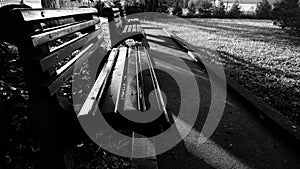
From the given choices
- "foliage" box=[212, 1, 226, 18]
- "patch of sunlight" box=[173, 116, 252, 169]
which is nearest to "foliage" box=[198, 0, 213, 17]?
"foliage" box=[212, 1, 226, 18]

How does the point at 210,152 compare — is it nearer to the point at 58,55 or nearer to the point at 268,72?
the point at 58,55

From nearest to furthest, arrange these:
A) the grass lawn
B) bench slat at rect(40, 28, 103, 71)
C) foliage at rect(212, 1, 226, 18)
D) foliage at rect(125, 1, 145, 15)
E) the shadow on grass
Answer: bench slat at rect(40, 28, 103, 71) → the grass lawn → the shadow on grass → foliage at rect(125, 1, 145, 15) → foliage at rect(212, 1, 226, 18)

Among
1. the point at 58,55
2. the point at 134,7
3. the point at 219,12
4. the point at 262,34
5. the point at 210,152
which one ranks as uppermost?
the point at 134,7

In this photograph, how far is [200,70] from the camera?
4.74 m

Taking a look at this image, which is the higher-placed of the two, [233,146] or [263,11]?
[263,11]

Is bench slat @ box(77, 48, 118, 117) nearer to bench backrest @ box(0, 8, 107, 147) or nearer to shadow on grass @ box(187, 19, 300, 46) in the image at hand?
bench backrest @ box(0, 8, 107, 147)

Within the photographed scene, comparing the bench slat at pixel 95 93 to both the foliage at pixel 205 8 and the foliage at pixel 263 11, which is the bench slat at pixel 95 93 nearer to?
the foliage at pixel 205 8

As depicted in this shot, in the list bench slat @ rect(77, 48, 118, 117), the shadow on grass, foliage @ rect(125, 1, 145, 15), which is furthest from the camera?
foliage @ rect(125, 1, 145, 15)

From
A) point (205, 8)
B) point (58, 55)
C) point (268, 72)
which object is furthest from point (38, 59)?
point (205, 8)

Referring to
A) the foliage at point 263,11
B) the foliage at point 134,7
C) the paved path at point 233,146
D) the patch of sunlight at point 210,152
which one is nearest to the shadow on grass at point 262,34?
the paved path at point 233,146

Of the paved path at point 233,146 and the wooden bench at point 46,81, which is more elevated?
the wooden bench at point 46,81

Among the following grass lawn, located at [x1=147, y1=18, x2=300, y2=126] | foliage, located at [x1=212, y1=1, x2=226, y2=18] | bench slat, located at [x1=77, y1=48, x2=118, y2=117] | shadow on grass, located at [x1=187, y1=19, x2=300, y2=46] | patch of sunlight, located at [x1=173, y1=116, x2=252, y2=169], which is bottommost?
patch of sunlight, located at [x1=173, y1=116, x2=252, y2=169]

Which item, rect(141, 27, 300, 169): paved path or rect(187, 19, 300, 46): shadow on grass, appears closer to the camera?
rect(141, 27, 300, 169): paved path

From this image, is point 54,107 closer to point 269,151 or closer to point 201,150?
point 201,150
